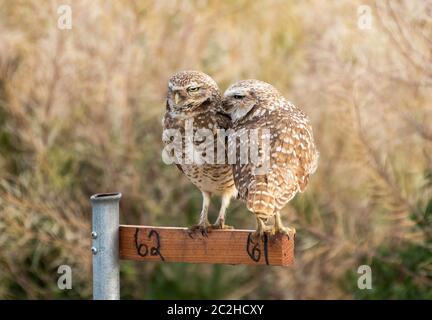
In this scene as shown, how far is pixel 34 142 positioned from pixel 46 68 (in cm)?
77

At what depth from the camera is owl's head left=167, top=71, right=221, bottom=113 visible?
4.52m

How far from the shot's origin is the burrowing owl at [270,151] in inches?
156

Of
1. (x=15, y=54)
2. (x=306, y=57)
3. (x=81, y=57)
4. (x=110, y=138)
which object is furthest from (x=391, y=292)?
(x=15, y=54)

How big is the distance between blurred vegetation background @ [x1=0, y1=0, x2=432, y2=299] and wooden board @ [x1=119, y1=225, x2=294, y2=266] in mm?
2974

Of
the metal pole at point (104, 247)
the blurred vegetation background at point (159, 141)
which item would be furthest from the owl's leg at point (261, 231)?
the blurred vegetation background at point (159, 141)

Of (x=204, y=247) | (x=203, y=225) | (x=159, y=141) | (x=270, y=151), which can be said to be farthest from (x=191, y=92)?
(x=159, y=141)

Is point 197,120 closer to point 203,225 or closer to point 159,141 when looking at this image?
point 203,225

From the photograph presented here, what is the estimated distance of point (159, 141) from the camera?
27.0 feet

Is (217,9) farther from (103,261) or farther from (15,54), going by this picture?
(103,261)

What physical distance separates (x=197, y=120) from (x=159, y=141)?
3.69 meters

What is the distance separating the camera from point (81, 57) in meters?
8.09

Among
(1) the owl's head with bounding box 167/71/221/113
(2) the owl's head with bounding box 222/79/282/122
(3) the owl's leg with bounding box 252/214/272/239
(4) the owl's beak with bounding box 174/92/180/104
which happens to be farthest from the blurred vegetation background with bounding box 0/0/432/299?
(3) the owl's leg with bounding box 252/214/272/239

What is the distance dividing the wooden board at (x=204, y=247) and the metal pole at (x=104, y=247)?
112 mm

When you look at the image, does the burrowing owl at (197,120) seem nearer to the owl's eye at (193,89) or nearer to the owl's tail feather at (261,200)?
the owl's eye at (193,89)
